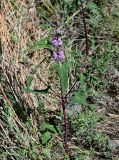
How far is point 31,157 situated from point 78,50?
99 centimetres

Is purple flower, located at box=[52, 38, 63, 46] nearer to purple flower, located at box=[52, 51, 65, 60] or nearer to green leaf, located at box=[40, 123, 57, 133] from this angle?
purple flower, located at box=[52, 51, 65, 60]

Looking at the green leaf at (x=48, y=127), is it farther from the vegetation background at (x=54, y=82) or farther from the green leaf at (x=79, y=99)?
the green leaf at (x=79, y=99)

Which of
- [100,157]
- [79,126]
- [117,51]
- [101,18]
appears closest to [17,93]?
[79,126]

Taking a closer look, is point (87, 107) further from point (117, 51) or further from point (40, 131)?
point (117, 51)

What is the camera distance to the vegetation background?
2301 mm

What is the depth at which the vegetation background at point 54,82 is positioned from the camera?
2.30 meters

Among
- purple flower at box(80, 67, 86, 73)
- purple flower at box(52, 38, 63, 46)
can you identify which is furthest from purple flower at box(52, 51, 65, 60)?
purple flower at box(80, 67, 86, 73)

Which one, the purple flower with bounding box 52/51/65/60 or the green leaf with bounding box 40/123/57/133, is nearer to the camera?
the purple flower with bounding box 52/51/65/60

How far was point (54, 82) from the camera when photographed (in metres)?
2.69

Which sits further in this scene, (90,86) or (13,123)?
(90,86)

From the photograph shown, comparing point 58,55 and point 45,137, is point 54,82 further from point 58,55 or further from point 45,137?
point 58,55

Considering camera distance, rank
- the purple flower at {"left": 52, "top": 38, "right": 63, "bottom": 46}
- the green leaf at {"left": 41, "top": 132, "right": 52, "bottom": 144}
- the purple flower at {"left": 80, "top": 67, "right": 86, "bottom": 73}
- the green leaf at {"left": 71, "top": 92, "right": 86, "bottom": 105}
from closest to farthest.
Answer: the purple flower at {"left": 52, "top": 38, "right": 63, "bottom": 46} → the green leaf at {"left": 71, "top": 92, "right": 86, "bottom": 105} → the green leaf at {"left": 41, "top": 132, "right": 52, "bottom": 144} → the purple flower at {"left": 80, "top": 67, "right": 86, "bottom": 73}

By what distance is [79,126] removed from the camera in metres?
2.42

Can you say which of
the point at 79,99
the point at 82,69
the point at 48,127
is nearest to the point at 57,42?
the point at 79,99
